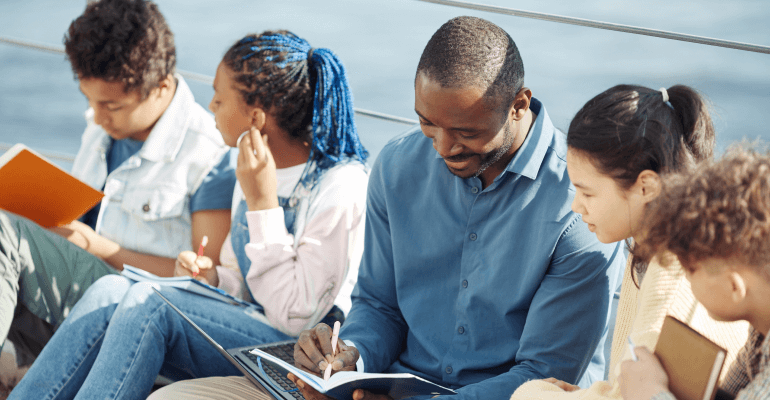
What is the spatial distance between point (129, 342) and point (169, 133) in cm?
73

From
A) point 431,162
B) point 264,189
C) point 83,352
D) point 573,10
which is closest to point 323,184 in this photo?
point 264,189

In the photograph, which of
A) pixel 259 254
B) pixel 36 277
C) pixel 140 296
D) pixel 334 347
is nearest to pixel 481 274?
pixel 334 347

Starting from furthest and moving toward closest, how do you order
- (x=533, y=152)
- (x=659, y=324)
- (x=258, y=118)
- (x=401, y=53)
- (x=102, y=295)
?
(x=401, y=53) → (x=258, y=118) → (x=102, y=295) → (x=533, y=152) → (x=659, y=324)

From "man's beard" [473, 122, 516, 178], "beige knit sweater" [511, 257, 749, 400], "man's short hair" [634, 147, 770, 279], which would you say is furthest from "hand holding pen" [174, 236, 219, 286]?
"man's short hair" [634, 147, 770, 279]

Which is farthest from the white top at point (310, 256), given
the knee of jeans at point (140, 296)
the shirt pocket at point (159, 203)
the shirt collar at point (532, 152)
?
the shirt collar at point (532, 152)

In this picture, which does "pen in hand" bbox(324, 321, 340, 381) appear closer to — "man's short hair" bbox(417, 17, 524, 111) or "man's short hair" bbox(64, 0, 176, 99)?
"man's short hair" bbox(417, 17, 524, 111)

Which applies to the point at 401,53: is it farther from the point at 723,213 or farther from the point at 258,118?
the point at 723,213

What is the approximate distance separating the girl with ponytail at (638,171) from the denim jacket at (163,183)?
1.14 m

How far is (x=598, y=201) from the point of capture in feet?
3.61

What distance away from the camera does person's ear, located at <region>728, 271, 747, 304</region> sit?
83 centimetres

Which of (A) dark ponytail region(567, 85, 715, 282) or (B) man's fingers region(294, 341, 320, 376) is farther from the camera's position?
(B) man's fingers region(294, 341, 320, 376)

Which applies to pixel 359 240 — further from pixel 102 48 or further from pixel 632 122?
pixel 102 48

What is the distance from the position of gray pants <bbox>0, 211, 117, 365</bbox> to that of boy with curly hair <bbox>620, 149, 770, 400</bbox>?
138 cm

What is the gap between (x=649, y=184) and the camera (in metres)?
1.06
